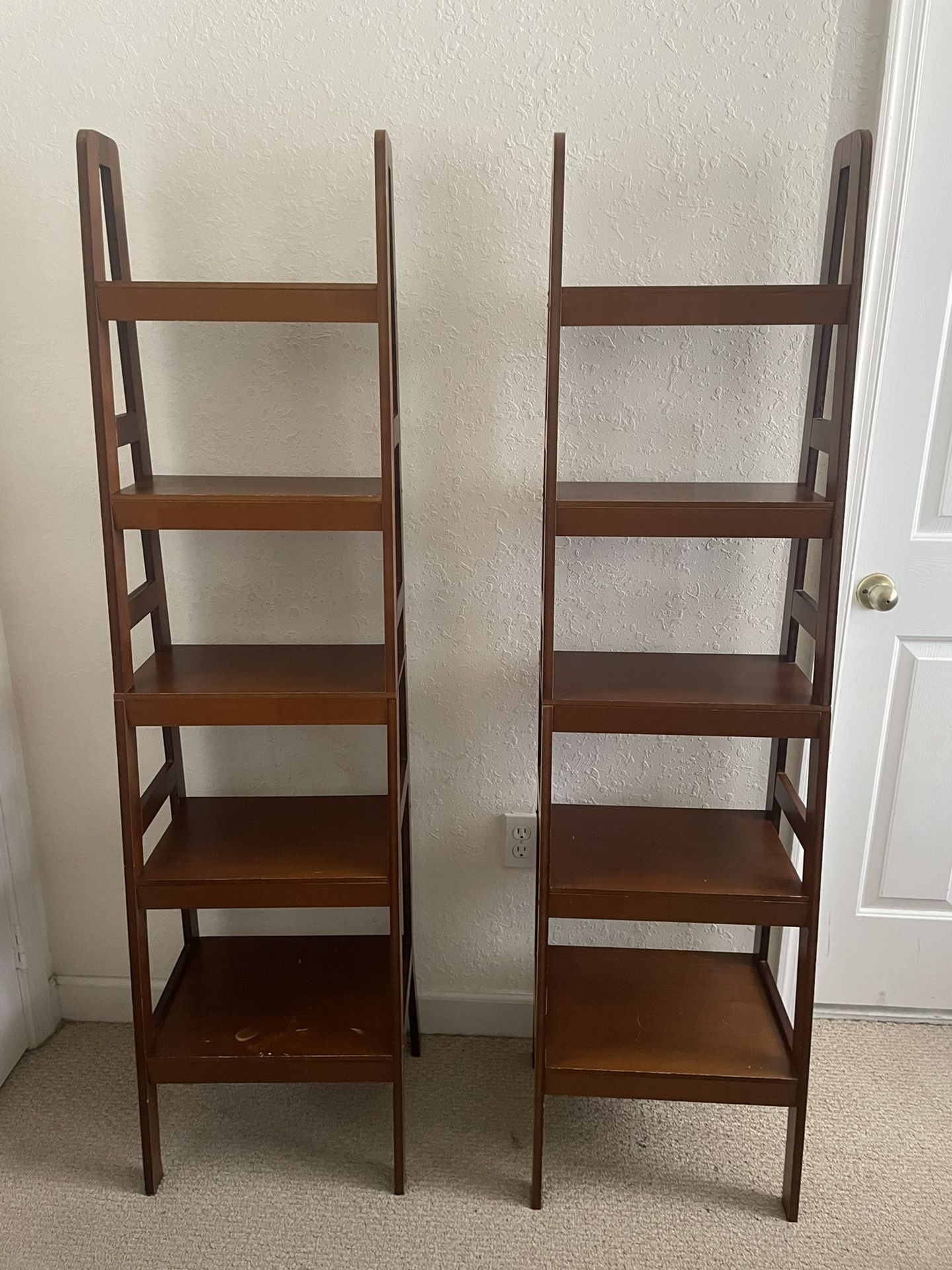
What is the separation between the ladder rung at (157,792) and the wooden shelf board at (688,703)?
730 millimetres

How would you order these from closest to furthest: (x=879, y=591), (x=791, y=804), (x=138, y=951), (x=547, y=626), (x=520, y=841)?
(x=547, y=626), (x=138, y=951), (x=791, y=804), (x=879, y=591), (x=520, y=841)

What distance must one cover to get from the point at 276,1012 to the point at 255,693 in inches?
25.0

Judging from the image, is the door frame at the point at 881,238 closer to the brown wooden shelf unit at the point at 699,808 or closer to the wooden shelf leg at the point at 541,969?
the brown wooden shelf unit at the point at 699,808

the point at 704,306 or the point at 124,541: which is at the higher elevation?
the point at 704,306

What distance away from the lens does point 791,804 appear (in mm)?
1763

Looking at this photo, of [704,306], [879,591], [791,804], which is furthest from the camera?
[879,591]

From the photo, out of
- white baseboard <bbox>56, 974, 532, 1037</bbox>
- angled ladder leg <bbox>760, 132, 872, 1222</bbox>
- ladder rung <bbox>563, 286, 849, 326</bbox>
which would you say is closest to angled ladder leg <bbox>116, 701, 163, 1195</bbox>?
white baseboard <bbox>56, 974, 532, 1037</bbox>

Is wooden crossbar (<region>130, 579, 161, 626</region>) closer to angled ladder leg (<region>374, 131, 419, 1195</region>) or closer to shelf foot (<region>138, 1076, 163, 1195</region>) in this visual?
angled ladder leg (<region>374, 131, 419, 1195</region>)

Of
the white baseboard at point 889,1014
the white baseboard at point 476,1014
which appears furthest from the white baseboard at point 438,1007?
the white baseboard at point 889,1014

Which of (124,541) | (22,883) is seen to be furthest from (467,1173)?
(124,541)

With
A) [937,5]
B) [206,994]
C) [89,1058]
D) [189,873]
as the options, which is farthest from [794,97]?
[89,1058]

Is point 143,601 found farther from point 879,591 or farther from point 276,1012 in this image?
point 879,591

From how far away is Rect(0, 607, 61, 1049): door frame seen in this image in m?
1.94

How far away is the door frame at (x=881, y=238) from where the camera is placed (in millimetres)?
1581
